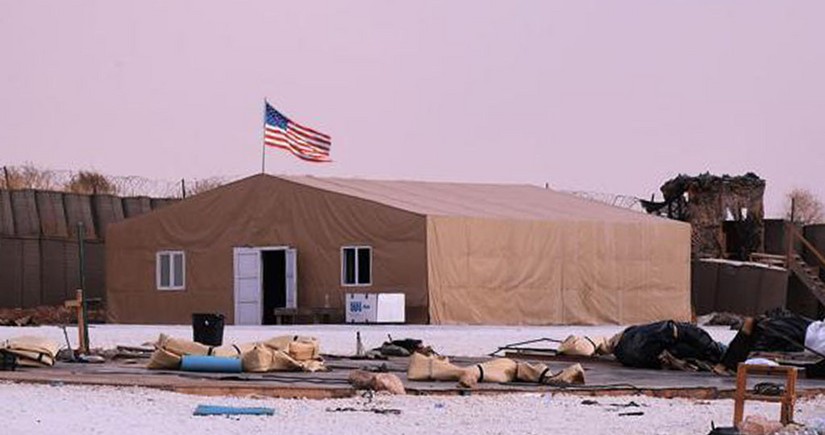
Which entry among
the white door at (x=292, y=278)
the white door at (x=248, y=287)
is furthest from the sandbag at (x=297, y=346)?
the white door at (x=248, y=287)

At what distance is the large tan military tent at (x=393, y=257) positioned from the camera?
31.8 m

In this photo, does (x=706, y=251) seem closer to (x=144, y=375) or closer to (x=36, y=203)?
(x=36, y=203)

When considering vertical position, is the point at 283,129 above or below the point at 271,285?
above

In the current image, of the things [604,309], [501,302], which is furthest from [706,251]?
[501,302]

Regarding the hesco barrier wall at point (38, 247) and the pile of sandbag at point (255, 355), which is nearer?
the pile of sandbag at point (255, 355)

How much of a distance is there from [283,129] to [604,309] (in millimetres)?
8446

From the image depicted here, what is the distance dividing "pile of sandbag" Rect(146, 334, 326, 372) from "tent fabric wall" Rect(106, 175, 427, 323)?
42.2ft

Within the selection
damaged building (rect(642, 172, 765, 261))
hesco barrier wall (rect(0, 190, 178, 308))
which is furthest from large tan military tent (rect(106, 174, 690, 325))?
damaged building (rect(642, 172, 765, 261))

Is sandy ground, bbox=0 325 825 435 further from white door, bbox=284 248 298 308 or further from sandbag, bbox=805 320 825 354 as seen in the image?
white door, bbox=284 248 298 308

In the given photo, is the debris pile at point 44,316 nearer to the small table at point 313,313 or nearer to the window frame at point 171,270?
the window frame at point 171,270

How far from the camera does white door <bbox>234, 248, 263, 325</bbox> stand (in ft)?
110

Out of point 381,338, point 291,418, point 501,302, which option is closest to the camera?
point 291,418

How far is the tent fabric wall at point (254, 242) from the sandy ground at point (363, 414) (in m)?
17.0

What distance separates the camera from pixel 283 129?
36656 millimetres
